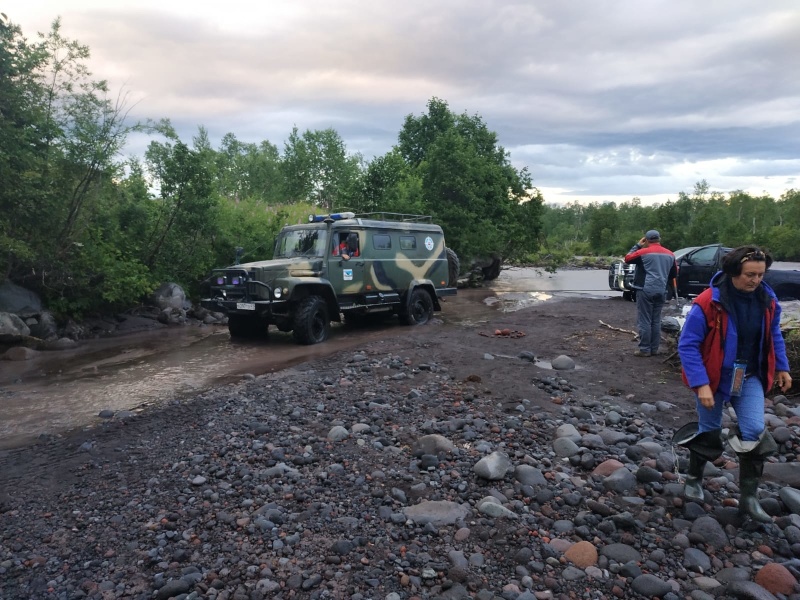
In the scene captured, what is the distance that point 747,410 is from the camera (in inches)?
137

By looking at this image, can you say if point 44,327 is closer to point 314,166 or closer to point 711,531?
point 711,531

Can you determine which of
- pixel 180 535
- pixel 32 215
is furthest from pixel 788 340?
pixel 32 215

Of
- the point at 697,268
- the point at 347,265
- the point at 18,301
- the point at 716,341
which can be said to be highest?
the point at 347,265

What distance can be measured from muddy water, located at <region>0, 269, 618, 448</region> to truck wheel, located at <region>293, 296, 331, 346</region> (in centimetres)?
19

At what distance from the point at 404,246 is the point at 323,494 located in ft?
30.3

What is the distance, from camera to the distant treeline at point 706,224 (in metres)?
51.6

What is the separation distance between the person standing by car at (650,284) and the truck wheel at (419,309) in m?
5.60

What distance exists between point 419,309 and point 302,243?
11.8 feet

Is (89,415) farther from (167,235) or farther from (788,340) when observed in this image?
(167,235)

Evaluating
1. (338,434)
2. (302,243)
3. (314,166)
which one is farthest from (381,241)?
(314,166)

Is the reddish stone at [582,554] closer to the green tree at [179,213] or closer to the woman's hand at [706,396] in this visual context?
the woman's hand at [706,396]

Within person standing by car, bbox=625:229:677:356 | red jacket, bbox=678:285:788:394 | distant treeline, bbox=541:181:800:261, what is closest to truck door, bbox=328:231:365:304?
person standing by car, bbox=625:229:677:356

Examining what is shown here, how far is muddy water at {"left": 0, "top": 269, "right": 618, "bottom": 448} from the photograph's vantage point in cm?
678

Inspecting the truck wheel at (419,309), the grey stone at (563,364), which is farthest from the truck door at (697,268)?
the grey stone at (563,364)
